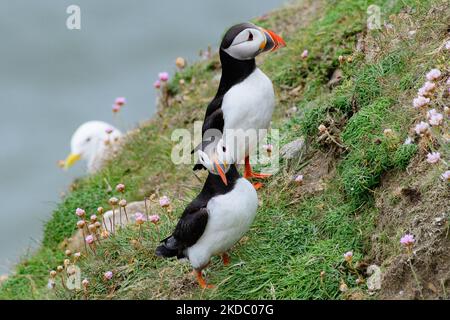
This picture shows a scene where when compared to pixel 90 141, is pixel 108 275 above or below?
above

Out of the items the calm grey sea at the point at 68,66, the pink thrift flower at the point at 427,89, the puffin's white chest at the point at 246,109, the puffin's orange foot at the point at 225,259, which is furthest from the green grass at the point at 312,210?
the calm grey sea at the point at 68,66

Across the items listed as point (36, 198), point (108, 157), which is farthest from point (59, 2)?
point (108, 157)

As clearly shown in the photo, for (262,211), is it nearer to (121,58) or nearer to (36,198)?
(36,198)

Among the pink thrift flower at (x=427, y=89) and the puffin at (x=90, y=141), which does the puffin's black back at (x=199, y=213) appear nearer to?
the pink thrift flower at (x=427, y=89)

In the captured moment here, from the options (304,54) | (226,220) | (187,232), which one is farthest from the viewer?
(304,54)

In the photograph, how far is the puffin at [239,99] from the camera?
21.4 ft

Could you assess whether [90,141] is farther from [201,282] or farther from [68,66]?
[68,66]

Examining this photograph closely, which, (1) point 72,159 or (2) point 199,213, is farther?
(1) point 72,159

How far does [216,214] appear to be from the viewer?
566 cm

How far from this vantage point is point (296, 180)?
22.1 feet

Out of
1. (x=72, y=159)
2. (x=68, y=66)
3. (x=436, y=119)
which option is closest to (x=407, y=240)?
(x=436, y=119)

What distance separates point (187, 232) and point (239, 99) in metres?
1.19

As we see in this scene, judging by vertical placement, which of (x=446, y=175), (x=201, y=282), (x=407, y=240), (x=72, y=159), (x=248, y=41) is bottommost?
(x=72, y=159)

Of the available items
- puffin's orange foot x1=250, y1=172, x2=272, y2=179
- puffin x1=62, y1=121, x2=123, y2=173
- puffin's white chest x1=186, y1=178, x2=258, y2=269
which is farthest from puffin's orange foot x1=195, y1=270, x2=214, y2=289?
puffin x1=62, y1=121, x2=123, y2=173
